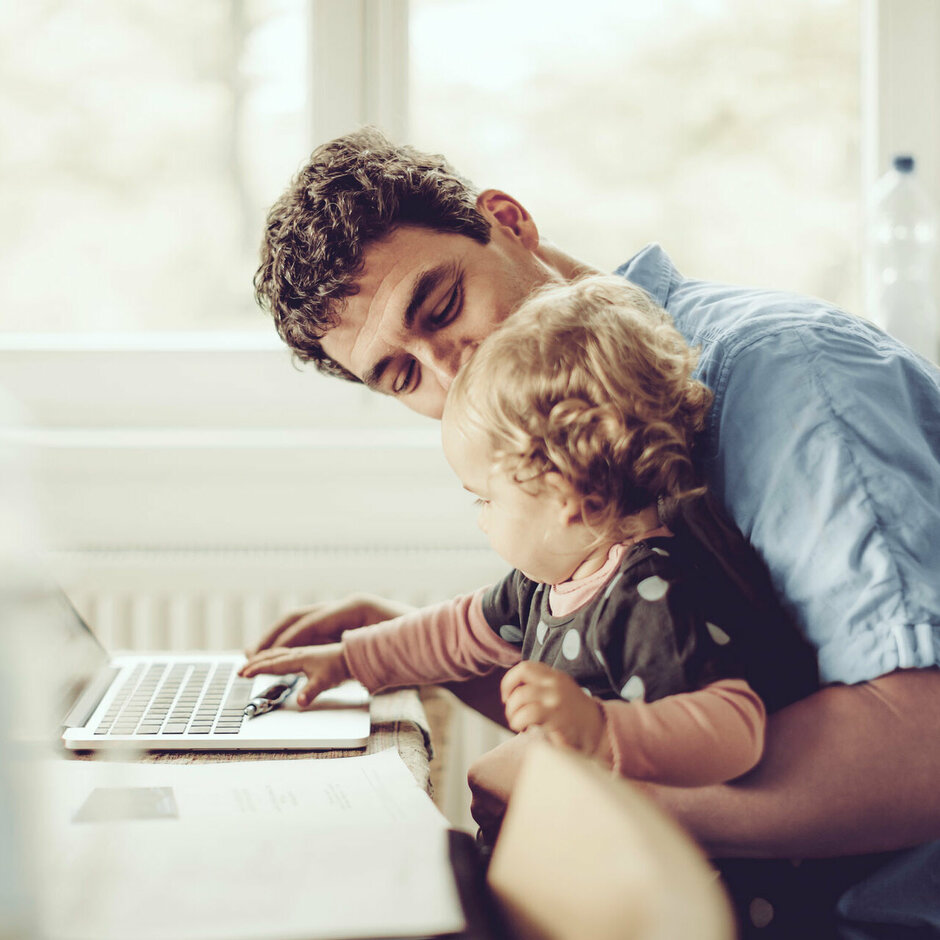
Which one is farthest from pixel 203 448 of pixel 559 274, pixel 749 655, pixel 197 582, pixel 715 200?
pixel 749 655

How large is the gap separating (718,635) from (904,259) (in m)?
1.37

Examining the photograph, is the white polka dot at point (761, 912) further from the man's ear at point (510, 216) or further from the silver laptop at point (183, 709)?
the man's ear at point (510, 216)

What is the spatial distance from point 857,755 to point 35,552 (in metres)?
0.53

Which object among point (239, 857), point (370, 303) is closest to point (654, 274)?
point (370, 303)

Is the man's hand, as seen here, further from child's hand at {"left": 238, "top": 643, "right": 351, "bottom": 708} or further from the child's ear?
the child's ear

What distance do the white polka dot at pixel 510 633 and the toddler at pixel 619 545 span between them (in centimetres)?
8

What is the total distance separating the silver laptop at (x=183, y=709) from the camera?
34.8 inches

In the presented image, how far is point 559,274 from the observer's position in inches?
47.3

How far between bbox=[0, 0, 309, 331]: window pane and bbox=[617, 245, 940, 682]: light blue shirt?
4.32 feet

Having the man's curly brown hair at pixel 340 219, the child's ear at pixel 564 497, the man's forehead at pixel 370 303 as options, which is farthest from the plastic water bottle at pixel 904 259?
the child's ear at pixel 564 497

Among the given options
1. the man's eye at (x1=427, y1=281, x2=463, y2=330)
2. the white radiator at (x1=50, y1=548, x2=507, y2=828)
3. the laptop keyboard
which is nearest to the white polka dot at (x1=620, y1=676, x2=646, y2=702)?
the laptop keyboard

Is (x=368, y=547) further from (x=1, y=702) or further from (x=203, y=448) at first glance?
(x=1, y=702)

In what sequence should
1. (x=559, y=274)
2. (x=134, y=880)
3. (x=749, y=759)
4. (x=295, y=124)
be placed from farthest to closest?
(x=295, y=124) < (x=559, y=274) < (x=749, y=759) < (x=134, y=880)

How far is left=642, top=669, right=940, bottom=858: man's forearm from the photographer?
688 millimetres
